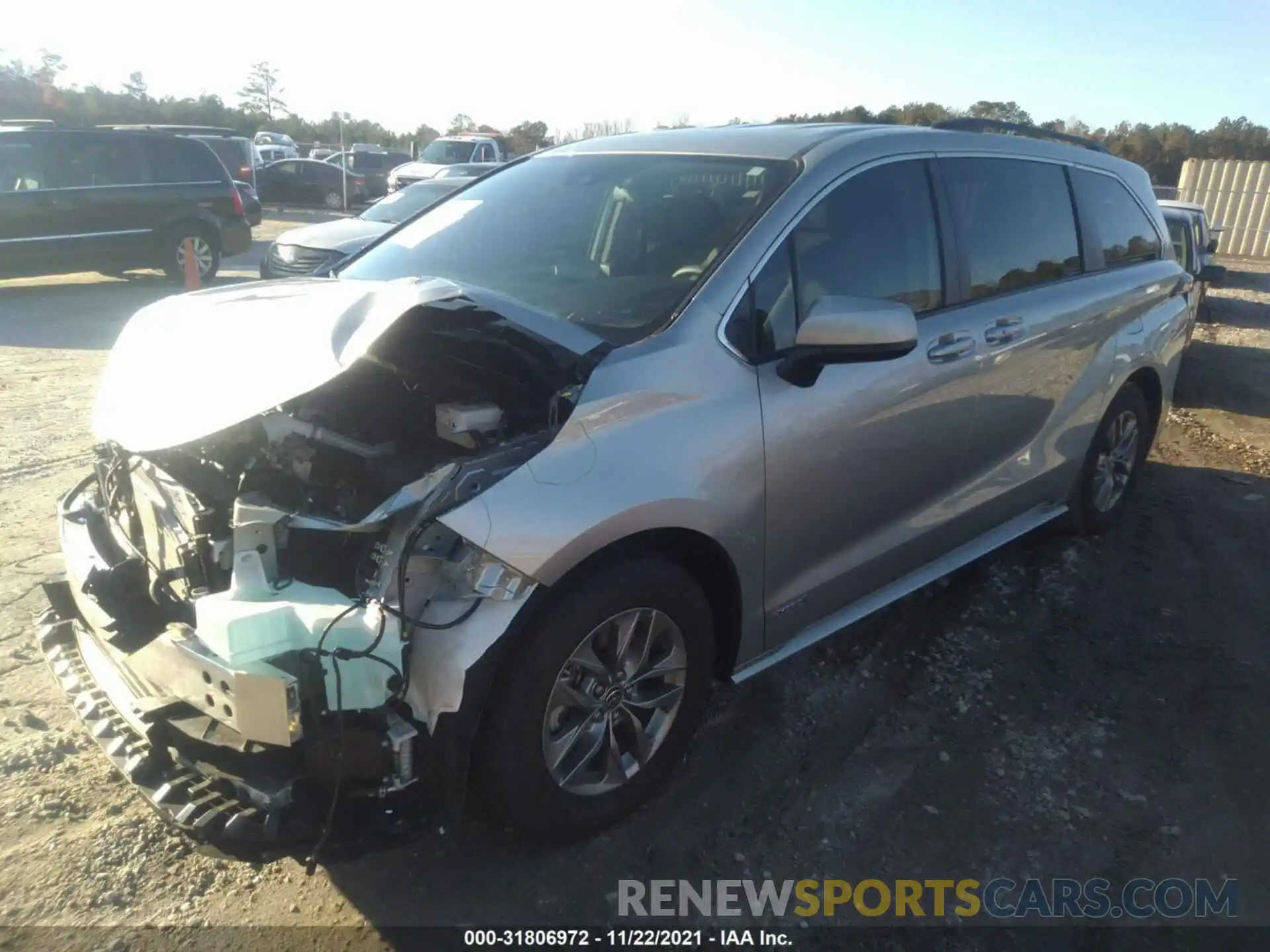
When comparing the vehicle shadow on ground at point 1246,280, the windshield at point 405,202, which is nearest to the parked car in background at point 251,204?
the windshield at point 405,202

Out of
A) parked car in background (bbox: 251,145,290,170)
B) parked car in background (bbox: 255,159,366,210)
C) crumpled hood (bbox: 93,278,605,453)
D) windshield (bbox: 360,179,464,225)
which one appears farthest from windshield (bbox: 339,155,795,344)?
parked car in background (bbox: 251,145,290,170)

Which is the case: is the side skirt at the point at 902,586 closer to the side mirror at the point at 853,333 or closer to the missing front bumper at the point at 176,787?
the side mirror at the point at 853,333

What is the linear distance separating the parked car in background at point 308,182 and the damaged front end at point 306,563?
2541 cm

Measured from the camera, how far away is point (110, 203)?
1185 cm

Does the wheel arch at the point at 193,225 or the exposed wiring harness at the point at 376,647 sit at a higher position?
the wheel arch at the point at 193,225

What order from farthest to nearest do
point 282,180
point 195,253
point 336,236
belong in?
point 282,180
point 195,253
point 336,236

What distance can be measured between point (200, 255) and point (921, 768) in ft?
40.7

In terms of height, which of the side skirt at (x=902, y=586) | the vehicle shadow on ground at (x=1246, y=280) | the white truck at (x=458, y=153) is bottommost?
the vehicle shadow on ground at (x=1246, y=280)

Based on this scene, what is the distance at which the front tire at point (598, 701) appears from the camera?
95.3 inches

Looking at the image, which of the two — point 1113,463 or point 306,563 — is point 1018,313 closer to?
point 1113,463

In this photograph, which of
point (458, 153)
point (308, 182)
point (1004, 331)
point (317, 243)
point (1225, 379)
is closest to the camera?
point (1004, 331)

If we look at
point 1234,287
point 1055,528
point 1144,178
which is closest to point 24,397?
point 1055,528

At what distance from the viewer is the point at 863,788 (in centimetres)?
312

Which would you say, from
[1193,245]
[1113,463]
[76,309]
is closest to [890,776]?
[1113,463]
